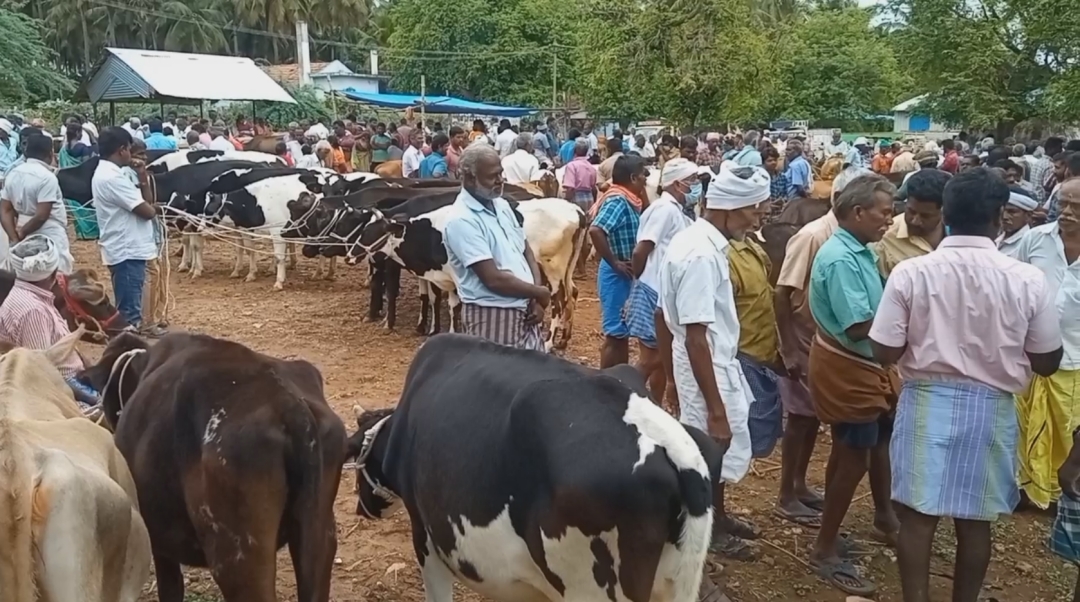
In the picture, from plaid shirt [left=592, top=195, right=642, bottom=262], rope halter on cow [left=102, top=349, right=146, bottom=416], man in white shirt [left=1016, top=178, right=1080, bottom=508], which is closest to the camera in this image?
rope halter on cow [left=102, top=349, right=146, bottom=416]

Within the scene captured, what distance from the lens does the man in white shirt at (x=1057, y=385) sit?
15.9 ft

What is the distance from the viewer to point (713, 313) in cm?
432

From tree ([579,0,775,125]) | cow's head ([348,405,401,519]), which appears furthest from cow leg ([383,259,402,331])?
tree ([579,0,775,125])

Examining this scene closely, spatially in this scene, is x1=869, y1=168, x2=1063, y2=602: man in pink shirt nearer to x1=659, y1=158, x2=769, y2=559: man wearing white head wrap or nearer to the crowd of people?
the crowd of people

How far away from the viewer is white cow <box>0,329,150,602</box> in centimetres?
269

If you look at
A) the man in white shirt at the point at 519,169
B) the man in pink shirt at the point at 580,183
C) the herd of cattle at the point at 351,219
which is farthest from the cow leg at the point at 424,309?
the man in pink shirt at the point at 580,183

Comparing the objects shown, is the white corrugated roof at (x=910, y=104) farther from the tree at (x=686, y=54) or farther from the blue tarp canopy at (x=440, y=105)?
the blue tarp canopy at (x=440, y=105)

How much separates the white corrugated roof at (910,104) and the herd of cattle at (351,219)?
17666 mm

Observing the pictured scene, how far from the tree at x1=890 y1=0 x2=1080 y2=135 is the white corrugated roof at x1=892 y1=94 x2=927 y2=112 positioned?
2.90 metres

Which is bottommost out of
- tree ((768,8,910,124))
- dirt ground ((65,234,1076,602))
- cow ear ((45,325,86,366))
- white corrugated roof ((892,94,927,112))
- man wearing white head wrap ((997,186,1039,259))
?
dirt ground ((65,234,1076,602))

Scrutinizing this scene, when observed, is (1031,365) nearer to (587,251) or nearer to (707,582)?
(707,582)

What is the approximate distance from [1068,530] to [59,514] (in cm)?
422

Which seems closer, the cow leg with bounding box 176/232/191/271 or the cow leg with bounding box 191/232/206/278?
the cow leg with bounding box 191/232/206/278

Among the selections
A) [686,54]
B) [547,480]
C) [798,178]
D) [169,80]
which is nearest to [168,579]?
[547,480]
